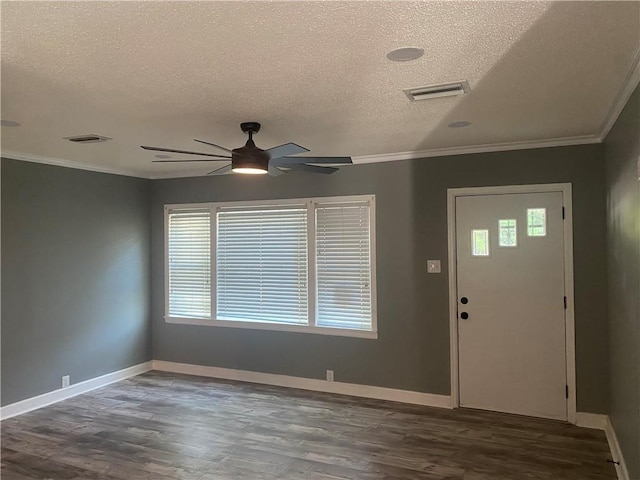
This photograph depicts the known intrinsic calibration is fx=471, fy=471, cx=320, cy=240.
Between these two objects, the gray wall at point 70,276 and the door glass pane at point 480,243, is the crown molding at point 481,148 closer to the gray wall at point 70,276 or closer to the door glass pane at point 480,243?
the door glass pane at point 480,243

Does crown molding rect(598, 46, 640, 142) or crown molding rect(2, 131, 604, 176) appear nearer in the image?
crown molding rect(598, 46, 640, 142)

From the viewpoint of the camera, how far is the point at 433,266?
15.5 ft

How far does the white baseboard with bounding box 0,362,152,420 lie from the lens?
4551 millimetres

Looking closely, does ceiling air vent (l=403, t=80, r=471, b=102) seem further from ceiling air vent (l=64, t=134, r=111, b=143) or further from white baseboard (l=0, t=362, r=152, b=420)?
white baseboard (l=0, t=362, r=152, b=420)

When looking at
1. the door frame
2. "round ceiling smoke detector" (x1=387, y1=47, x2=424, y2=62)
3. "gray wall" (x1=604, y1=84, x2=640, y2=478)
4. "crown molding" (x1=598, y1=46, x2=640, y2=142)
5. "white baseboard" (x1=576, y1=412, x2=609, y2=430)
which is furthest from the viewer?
the door frame

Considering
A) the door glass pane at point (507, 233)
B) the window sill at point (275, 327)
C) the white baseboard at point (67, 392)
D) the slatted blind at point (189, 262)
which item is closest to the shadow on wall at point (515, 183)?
the door glass pane at point (507, 233)

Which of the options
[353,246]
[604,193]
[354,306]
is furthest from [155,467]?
[604,193]

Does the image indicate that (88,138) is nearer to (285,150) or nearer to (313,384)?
(285,150)

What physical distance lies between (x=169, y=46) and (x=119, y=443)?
10.7ft

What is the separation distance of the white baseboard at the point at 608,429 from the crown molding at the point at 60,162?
5.49 meters

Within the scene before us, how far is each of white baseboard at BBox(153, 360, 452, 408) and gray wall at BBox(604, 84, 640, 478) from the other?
5.33 ft

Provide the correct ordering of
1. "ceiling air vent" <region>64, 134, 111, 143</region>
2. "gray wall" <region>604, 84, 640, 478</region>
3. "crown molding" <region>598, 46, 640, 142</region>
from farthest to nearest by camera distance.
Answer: "ceiling air vent" <region>64, 134, 111, 143</region>, "gray wall" <region>604, 84, 640, 478</region>, "crown molding" <region>598, 46, 640, 142</region>

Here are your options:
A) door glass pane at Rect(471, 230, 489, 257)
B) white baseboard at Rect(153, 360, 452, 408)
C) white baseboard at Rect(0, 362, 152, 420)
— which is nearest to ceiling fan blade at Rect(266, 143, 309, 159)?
door glass pane at Rect(471, 230, 489, 257)

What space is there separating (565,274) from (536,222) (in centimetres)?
53
